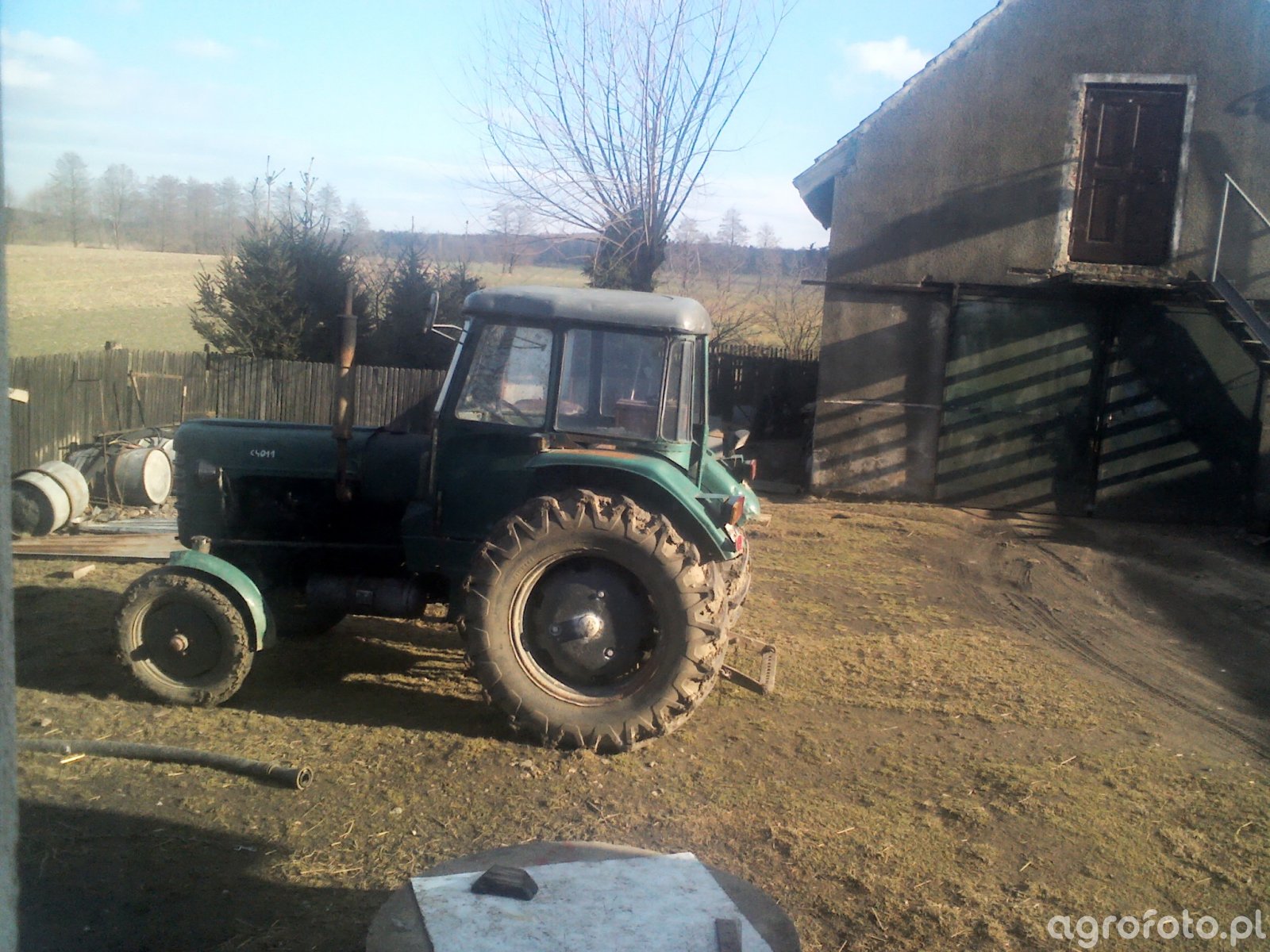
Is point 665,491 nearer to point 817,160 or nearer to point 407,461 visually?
point 407,461

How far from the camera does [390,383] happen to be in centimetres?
1498

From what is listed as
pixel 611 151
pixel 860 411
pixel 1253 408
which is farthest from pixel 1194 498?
pixel 611 151

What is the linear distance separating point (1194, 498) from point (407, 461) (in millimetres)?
11062

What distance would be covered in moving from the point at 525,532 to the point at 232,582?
160cm

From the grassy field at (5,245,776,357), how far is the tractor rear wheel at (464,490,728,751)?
9.76 metres

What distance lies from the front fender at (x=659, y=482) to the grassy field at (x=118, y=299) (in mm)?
9679

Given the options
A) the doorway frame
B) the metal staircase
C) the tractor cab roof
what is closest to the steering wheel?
the tractor cab roof

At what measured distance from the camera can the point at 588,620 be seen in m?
4.89

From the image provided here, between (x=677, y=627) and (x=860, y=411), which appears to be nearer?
(x=677, y=627)

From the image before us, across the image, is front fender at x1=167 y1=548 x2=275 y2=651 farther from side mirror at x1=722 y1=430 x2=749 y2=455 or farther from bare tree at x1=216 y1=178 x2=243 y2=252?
bare tree at x1=216 y1=178 x2=243 y2=252

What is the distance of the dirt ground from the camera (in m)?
3.52


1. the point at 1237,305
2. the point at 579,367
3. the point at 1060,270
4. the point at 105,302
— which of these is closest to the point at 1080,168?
the point at 1060,270

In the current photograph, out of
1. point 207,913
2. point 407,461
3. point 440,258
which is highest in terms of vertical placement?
point 440,258

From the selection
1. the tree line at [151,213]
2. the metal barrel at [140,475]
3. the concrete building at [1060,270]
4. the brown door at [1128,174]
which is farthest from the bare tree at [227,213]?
the brown door at [1128,174]
